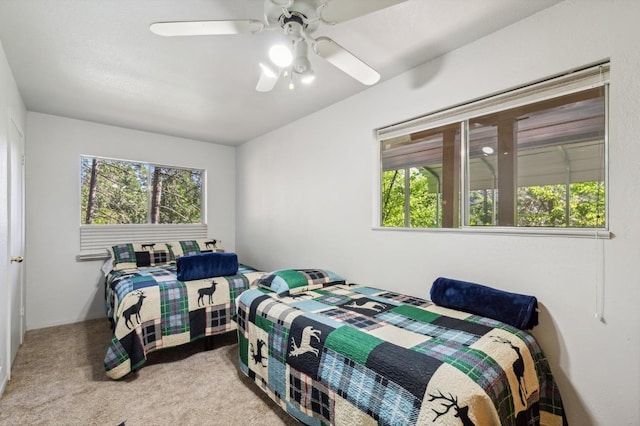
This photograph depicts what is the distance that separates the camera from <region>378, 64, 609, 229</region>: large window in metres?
1.66

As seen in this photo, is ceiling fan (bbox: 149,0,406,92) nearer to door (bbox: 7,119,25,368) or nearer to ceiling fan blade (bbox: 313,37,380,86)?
ceiling fan blade (bbox: 313,37,380,86)

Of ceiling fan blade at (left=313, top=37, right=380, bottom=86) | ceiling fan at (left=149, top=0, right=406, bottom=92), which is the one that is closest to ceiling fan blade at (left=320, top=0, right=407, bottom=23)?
ceiling fan at (left=149, top=0, right=406, bottom=92)

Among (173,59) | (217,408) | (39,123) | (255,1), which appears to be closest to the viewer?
(255,1)

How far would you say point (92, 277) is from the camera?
3621mm

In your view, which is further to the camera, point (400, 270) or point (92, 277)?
point (92, 277)

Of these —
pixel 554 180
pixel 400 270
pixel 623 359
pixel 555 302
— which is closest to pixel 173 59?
pixel 400 270

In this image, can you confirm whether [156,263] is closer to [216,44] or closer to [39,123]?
[39,123]

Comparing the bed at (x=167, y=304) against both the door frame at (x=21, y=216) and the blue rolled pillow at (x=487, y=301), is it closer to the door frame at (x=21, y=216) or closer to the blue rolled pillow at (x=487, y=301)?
the door frame at (x=21, y=216)

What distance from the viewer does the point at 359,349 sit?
141 cm

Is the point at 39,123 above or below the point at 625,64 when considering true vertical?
above

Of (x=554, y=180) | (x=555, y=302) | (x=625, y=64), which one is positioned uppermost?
(x=625, y=64)

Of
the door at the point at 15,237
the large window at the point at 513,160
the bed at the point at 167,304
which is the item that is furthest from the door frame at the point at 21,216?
the large window at the point at 513,160

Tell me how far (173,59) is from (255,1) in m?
0.93

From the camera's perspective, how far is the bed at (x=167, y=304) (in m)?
2.29
